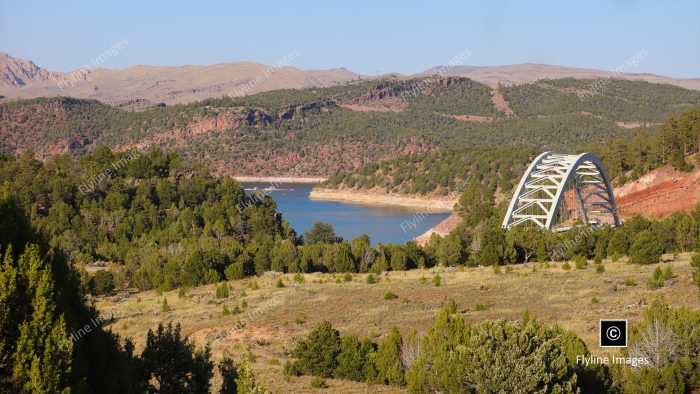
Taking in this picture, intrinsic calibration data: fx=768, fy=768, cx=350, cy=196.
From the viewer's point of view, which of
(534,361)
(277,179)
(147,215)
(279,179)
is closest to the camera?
(534,361)

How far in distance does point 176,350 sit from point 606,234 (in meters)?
30.3

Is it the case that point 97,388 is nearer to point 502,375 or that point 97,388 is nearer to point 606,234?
point 502,375

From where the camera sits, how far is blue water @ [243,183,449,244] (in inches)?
3253

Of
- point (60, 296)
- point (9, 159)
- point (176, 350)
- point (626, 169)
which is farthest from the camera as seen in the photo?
point (626, 169)

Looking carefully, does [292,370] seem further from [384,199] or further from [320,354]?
[384,199]

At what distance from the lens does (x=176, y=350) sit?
1547 cm

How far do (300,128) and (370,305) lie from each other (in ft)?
539

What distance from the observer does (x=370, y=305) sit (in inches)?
1103

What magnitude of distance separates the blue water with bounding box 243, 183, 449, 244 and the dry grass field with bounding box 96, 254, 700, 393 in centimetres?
4097

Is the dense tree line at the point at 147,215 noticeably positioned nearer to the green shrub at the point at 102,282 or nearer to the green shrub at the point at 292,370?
the green shrub at the point at 102,282

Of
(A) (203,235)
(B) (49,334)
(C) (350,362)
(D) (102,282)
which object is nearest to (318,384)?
(C) (350,362)

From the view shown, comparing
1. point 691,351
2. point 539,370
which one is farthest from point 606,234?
point 539,370

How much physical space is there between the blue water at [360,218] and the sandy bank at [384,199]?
72.7 inches

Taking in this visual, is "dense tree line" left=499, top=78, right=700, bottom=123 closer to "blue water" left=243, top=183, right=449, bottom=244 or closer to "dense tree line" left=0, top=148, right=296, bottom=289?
"blue water" left=243, top=183, right=449, bottom=244
